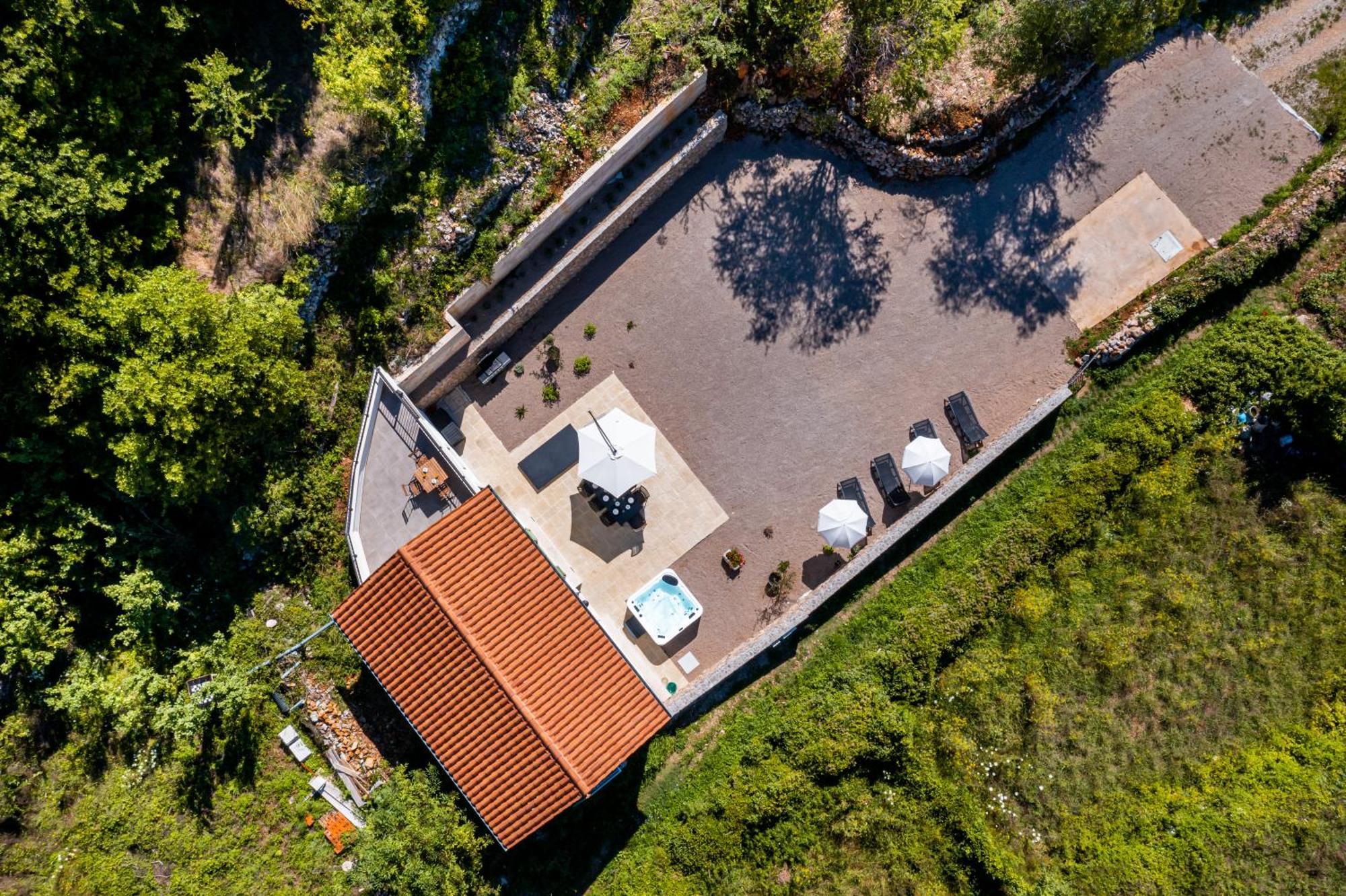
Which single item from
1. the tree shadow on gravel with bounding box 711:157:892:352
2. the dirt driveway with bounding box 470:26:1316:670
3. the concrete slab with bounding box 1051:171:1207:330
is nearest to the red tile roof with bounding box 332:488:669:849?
the dirt driveway with bounding box 470:26:1316:670

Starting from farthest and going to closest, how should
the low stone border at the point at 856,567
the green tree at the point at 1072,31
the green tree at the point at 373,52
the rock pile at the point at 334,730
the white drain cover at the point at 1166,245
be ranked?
the white drain cover at the point at 1166,245
the low stone border at the point at 856,567
the rock pile at the point at 334,730
the green tree at the point at 1072,31
the green tree at the point at 373,52

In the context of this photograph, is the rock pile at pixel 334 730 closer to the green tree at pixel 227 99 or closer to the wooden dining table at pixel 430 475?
the wooden dining table at pixel 430 475

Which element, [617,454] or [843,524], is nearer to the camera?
[617,454]

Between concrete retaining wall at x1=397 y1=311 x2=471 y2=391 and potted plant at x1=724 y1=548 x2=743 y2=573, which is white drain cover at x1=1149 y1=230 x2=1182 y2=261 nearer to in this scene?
potted plant at x1=724 y1=548 x2=743 y2=573

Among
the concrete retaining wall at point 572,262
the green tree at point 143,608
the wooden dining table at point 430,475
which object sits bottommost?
the wooden dining table at point 430,475

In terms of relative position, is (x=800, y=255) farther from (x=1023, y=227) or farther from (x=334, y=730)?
(x=334, y=730)

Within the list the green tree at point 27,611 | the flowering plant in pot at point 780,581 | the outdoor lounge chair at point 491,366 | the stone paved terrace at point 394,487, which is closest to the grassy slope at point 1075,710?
the flowering plant in pot at point 780,581

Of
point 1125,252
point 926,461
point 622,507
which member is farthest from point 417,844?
point 1125,252
